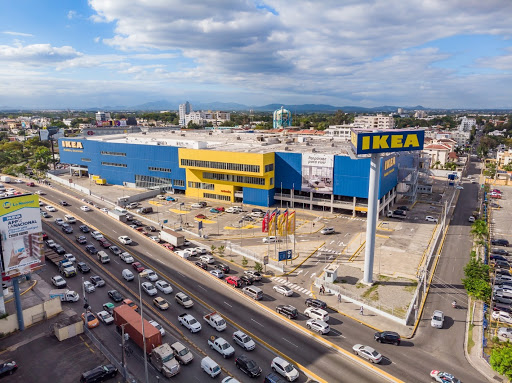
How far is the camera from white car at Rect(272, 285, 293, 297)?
4700 cm

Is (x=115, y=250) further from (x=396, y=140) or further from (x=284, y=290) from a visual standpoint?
(x=396, y=140)

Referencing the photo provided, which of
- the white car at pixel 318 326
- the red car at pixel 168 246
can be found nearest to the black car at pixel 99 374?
the white car at pixel 318 326

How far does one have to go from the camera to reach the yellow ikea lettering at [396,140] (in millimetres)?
46281

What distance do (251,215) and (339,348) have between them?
4724 cm

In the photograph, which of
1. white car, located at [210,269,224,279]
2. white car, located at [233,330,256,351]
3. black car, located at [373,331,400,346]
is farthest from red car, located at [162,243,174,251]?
black car, located at [373,331,400,346]

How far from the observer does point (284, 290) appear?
47344 mm

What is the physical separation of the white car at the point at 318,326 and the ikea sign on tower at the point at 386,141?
21720 millimetres

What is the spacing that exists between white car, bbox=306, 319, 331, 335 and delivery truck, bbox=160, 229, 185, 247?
103ft

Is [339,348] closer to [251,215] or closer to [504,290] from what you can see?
[504,290]

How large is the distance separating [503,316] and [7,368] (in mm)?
54128

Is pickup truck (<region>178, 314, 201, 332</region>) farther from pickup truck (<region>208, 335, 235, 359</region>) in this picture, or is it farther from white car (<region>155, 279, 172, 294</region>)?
white car (<region>155, 279, 172, 294</region>)

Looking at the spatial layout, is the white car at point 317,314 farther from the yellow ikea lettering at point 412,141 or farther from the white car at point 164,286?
the yellow ikea lettering at point 412,141

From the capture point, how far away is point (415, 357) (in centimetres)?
3478

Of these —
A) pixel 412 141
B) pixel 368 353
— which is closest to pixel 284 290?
pixel 368 353
